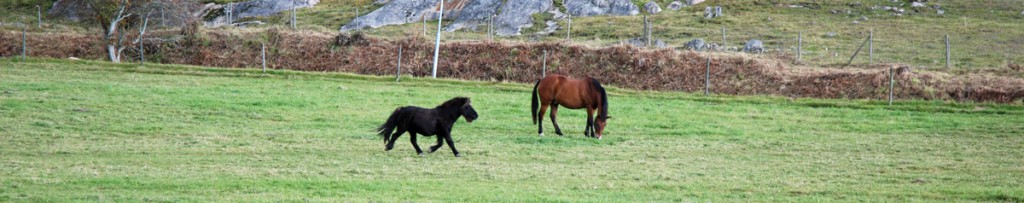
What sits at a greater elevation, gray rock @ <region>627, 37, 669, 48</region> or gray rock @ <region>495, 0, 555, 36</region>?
gray rock @ <region>495, 0, 555, 36</region>

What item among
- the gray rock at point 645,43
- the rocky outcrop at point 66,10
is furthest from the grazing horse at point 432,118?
the rocky outcrop at point 66,10

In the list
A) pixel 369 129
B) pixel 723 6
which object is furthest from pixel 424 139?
pixel 723 6

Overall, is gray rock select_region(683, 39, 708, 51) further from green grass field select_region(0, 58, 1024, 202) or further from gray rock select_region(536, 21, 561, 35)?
green grass field select_region(0, 58, 1024, 202)

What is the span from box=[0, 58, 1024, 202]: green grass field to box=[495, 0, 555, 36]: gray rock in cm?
2091

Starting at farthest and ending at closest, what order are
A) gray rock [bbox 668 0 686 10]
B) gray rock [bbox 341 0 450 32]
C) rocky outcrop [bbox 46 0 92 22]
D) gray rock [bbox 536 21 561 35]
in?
gray rock [bbox 668 0 686 10]
rocky outcrop [bbox 46 0 92 22]
gray rock [bbox 341 0 450 32]
gray rock [bbox 536 21 561 35]

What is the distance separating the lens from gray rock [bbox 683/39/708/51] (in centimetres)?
4566

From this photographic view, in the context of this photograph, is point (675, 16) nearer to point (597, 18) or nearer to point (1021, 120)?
point (597, 18)

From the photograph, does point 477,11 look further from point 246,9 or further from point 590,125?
point 590,125

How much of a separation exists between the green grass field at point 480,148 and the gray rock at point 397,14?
974 inches

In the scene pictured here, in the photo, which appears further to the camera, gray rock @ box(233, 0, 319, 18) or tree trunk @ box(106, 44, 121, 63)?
gray rock @ box(233, 0, 319, 18)

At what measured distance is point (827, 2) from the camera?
61188 mm

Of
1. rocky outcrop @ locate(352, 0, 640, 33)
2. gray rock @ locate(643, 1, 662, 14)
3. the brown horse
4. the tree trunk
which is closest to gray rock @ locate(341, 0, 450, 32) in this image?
rocky outcrop @ locate(352, 0, 640, 33)

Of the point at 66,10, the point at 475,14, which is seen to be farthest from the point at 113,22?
the point at 475,14

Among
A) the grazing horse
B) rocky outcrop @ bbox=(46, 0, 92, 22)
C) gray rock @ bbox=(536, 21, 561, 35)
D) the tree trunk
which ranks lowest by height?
the grazing horse
